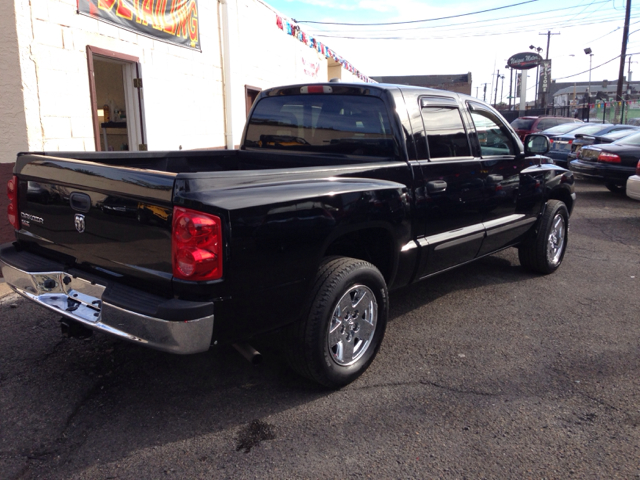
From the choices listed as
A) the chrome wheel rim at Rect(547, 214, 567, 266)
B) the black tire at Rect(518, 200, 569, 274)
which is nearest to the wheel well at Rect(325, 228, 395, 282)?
the black tire at Rect(518, 200, 569, 274)

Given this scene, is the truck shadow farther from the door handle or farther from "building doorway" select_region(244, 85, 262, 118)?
"building doorway" select_region(244, 85, 262, 118)

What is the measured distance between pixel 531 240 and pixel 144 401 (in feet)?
13.8

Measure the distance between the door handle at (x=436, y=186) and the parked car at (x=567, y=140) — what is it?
12.0m

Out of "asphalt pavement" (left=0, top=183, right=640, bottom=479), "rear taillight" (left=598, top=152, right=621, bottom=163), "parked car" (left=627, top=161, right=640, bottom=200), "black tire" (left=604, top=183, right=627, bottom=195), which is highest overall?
"rear taillight" (left=598, top=152, right=621, bottom=163)

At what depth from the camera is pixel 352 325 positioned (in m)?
3.40

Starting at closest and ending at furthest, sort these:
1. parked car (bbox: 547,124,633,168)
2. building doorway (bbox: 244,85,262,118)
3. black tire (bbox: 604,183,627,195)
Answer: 1. building doorway (bbox: 244,85,262,118)
2. black tire (bbox: 604,183,627,195)
3. parked car (bbox: 547,124,633,168)

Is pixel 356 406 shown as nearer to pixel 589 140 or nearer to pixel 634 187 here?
pixel 634 187

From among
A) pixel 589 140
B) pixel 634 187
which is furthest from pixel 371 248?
pixel 589 140

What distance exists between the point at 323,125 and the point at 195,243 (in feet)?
6.67

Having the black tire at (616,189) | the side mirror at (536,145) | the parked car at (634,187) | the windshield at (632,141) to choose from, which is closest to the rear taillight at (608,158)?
the windshield at (632,141)

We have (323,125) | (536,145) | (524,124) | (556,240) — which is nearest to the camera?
(323,125)

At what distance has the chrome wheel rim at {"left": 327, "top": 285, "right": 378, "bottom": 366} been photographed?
3.26 metres

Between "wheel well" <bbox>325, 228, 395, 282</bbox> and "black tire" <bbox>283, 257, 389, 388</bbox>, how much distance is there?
263mm

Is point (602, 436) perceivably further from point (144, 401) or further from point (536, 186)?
point (536, 186)
